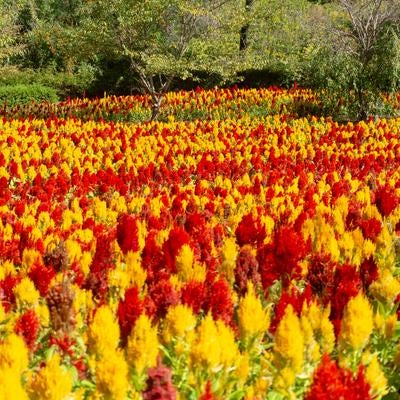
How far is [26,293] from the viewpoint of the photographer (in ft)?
9.15

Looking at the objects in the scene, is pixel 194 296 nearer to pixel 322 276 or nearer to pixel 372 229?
pixel 322 276

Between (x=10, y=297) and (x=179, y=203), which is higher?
(x=10, y=297)

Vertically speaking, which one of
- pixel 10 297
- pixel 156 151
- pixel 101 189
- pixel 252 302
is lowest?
pixel 156 151

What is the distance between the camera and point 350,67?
14367 millimetres

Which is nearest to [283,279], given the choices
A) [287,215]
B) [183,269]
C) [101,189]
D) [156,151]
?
[183,269]

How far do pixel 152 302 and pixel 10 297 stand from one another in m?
0.75

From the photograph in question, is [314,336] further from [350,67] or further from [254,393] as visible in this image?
[350,67]

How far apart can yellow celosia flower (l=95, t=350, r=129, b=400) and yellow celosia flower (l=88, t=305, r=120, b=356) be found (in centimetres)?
19

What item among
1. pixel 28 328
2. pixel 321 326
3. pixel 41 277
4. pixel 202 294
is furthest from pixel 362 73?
Answer: pixel 28 328

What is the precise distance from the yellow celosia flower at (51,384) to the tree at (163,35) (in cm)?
1303

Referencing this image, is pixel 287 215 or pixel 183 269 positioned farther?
pixel 287 215

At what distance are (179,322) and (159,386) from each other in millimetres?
453

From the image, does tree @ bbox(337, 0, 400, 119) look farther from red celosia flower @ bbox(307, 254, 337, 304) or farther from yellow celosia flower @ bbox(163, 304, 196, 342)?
yellow celosia flower @ bbox(163, 304, 196, 342)

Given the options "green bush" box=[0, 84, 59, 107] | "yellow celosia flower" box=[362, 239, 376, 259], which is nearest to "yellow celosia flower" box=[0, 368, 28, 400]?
"yellow celosia flower" box=[362, 239, 376, 259]
